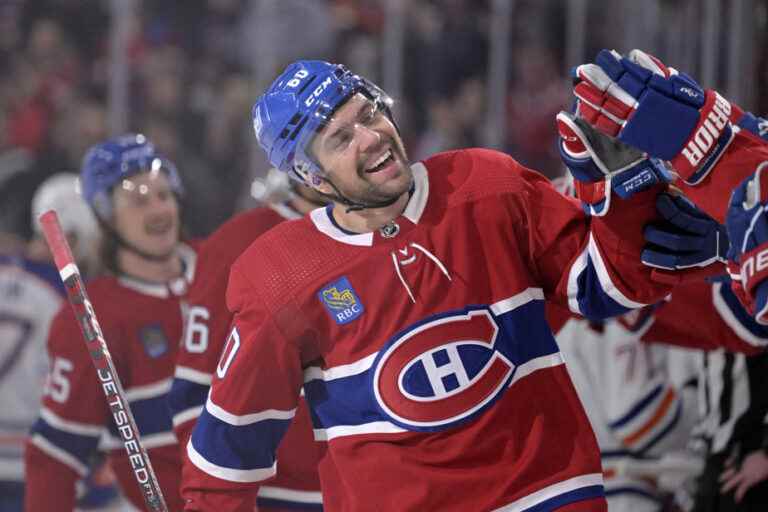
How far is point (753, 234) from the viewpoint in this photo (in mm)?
1594

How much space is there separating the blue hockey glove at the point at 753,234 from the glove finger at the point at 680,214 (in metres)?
0.21

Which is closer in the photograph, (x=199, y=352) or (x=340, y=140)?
(x=340, y=140)

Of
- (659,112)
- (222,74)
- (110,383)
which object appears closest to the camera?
(659,112)

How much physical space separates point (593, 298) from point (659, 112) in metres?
0.34

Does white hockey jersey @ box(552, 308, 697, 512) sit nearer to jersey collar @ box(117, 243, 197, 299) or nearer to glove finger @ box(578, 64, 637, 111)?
jersey collar @ box(117, 243, 197, 299)

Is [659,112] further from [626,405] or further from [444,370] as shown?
[626,405]

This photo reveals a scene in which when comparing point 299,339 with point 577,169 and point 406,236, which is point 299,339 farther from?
point 577,169

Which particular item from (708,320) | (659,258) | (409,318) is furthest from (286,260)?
(708,320)

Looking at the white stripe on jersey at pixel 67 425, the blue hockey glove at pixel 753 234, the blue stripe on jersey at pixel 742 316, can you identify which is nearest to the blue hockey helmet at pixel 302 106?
the blue hockey glove at pixel 753 234

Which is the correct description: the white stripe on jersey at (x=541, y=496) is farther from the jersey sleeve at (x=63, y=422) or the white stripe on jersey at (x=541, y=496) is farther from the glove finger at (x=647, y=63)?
the jersey sleeve at (x=63, y=422)

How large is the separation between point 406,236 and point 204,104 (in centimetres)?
300

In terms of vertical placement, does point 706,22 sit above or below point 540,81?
above

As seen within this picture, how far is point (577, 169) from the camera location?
6.01 feet

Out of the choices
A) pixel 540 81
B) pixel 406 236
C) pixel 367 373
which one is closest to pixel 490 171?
pixel 406 236
